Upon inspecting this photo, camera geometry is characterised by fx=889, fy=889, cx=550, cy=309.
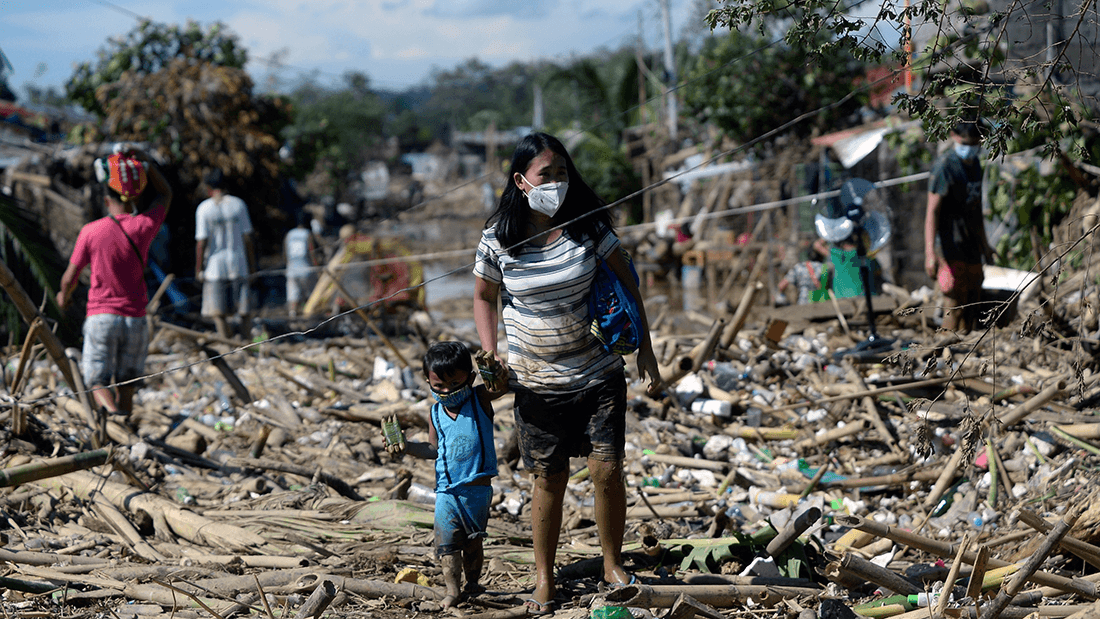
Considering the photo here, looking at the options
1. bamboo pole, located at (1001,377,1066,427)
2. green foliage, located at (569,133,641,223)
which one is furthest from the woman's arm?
green foliage, located at (569,133,641,223)

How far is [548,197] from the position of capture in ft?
10.6

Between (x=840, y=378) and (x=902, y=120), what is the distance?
16.5 ft

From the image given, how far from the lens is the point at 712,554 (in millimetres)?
3646

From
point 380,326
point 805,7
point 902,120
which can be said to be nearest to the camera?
point 805,7

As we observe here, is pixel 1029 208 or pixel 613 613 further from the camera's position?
pixel 1029 208

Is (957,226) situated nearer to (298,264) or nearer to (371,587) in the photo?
(371,587)

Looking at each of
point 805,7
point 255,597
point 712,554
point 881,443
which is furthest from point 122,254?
point 881,443

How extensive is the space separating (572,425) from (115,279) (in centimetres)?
354

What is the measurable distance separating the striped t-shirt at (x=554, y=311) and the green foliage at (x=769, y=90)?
12.3m

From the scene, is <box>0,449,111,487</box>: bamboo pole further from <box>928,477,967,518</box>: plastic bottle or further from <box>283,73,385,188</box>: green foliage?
<box>283,73,385,188</box>: green foliage

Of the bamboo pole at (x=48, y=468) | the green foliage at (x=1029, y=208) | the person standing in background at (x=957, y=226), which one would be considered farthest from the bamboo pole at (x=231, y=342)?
the green foliage at (x=1029, y=208)

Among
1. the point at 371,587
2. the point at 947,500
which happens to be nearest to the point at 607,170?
the point at 947,500

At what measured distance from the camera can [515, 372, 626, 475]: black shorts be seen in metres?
3.26

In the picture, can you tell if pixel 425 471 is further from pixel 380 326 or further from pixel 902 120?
pixel 902 120
